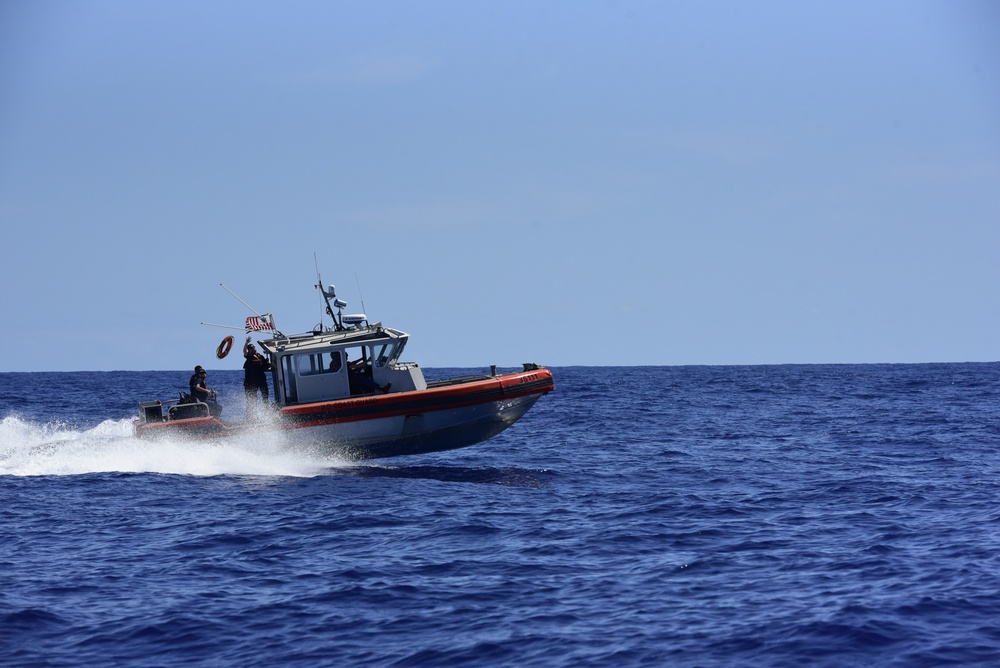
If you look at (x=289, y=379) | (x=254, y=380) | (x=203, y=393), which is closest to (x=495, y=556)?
(x=289, y=379)

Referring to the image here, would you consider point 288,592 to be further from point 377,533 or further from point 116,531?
point 116,531

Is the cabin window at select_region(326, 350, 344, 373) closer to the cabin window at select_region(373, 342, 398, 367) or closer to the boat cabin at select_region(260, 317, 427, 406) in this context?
the boat cabin at select_region(260, 317, 427, 406)

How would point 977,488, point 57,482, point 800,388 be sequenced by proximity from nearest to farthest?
1. point 977,488
2. point 57,482
3. point 800,388

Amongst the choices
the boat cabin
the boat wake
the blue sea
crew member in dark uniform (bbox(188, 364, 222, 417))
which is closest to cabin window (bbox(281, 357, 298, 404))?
the boat cabin

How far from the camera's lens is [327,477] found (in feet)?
59.9

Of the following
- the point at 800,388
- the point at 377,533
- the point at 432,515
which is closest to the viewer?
the point at 377,533

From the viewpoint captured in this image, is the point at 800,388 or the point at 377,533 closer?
the point at 377,533

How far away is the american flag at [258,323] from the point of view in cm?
1972

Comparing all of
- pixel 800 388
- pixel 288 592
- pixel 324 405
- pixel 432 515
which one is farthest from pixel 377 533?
pixel 800 388

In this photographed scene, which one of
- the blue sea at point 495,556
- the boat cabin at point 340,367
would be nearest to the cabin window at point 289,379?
the boat cabin at point 340,367

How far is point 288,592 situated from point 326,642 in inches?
68.7

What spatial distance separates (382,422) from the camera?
1912 cm

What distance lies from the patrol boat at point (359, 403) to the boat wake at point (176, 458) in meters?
0.24

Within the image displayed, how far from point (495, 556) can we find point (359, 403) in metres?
7.75
